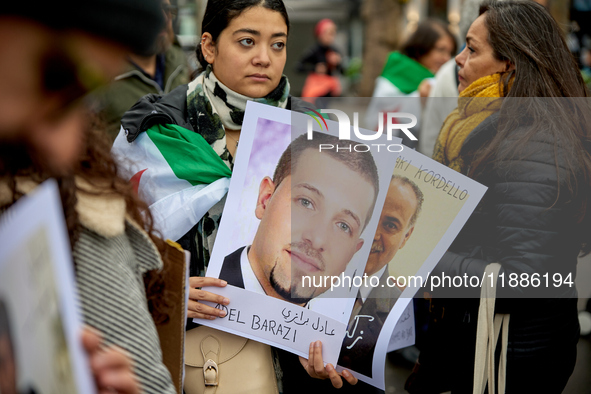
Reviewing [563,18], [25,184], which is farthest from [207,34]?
[563,18]

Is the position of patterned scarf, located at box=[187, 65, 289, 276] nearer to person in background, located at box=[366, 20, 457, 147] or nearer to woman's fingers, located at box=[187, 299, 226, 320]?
woman's fingers, located at box=[187, 299, 226, 320]

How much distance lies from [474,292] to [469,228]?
0.21m

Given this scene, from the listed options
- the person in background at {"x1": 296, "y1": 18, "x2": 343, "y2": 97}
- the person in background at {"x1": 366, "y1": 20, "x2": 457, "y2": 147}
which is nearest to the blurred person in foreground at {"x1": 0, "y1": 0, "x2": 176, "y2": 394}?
the person in background at {"x1": 366, "y1": 20, "x2": 457, "y2": 147}

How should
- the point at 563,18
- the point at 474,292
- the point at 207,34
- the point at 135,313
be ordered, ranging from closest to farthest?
the point at 135,313 < the point at 474,292 < the point at 207,34 < the point at 563,18

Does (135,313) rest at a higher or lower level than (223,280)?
higher

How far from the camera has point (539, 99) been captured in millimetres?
1877

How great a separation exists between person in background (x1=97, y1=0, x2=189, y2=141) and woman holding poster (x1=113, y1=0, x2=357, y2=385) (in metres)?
0.88

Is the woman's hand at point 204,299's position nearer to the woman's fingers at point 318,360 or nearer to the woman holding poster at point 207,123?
the woman holding poster at point 207,123

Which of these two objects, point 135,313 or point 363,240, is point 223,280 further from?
point 135,313

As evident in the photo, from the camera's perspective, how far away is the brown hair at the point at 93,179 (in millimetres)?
903

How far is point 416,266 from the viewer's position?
1.73 m

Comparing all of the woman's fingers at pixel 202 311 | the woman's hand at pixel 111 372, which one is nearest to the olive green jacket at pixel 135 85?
the woman's fingers at pixel 202 311

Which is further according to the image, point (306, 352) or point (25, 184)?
point (306, 352)

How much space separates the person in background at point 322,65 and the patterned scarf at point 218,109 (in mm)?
9215
